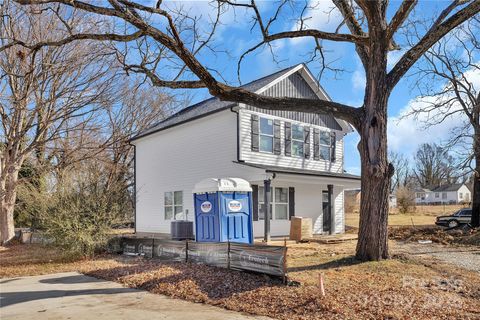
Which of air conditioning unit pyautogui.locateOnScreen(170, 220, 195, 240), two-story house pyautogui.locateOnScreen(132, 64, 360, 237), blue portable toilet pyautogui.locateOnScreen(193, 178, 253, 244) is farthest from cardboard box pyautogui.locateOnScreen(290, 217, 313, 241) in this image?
blue portable toilet pyautogui.locateOnScreen(193, 178, 253, 244)

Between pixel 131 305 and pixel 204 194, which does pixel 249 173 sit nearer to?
pixel 204 194

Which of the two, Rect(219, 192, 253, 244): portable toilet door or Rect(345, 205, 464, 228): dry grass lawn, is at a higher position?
Rect(219, 192, 253, 244): portable toilet door

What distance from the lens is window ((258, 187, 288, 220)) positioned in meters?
18.9

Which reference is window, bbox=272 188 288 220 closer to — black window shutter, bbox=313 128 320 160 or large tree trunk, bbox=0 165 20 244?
black window shutter, bbox=313 128 320 160

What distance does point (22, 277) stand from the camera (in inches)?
414

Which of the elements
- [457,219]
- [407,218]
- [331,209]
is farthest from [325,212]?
[407,218]

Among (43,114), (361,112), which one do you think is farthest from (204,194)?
(43,114)

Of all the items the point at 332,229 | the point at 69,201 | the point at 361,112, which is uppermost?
the point at 361,112

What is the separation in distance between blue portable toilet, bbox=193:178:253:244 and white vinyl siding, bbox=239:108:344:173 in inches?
178

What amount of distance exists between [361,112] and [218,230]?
5.20 meters

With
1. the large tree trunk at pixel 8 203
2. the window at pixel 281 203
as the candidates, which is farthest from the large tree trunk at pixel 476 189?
the large tree trunk at pixel 8 203

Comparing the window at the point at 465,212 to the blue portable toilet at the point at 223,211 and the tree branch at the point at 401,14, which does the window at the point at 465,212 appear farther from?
the tree branch at the point at 401,14

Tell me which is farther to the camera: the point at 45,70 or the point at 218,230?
the point at 45,70

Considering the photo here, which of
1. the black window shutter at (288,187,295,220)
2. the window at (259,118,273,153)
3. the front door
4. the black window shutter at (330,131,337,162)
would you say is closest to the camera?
the window at (259,118,273,153)
